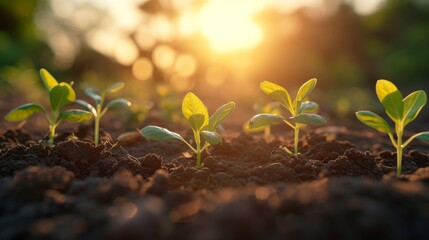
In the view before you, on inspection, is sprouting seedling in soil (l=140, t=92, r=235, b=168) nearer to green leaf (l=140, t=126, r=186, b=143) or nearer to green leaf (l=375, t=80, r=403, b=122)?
green leaf (l=140, t=126, r=186, b=143)

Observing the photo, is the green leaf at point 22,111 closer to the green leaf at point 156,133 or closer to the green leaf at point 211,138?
the green leaf at point 156,133

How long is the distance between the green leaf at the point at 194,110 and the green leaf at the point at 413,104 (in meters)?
1.09

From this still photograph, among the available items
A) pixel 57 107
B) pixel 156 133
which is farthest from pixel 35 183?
pixel 57 107

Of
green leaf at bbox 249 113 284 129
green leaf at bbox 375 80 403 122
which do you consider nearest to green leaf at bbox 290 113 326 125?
green leaf at bbox 249 113 284 129

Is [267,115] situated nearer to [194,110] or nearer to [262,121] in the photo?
[262,121]

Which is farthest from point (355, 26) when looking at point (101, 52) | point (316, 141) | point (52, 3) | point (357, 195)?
point (52, 3)

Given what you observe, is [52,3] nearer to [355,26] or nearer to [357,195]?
[355,26]

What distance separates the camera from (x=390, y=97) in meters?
2.19

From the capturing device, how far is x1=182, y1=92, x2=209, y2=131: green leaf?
7.71 ft

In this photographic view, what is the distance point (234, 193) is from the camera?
4.79 feet

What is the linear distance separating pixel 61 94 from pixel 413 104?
2.09 metres

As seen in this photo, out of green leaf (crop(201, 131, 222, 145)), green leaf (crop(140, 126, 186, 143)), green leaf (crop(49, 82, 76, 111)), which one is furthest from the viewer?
green leaf (crop(49, 82, 76, 111))

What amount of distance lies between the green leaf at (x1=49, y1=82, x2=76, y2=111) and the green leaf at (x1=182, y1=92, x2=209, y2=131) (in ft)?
2.70

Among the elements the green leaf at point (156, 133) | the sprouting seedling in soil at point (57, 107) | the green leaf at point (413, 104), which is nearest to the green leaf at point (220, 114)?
the green leaf at point (156, 133)
